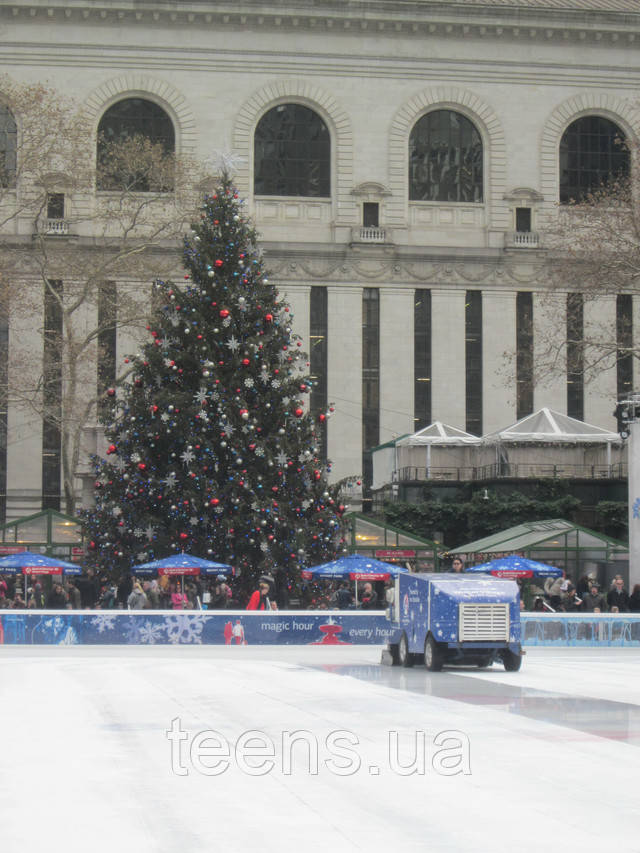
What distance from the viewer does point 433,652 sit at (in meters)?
22.9

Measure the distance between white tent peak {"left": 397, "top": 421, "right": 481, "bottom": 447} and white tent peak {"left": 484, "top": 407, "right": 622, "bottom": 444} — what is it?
1.65 meters

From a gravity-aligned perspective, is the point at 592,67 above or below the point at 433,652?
above

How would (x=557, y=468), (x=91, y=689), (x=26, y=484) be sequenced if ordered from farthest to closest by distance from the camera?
(x=26, y=484)
(x=557, y=468)
(x=91, y=689)

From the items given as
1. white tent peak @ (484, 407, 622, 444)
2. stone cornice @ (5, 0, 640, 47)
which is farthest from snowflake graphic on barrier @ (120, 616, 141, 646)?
stone cornice @ (5, 0, 640, 47)

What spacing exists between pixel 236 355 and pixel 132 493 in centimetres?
424

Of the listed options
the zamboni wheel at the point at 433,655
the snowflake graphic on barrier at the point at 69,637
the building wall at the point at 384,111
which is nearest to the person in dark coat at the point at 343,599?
the snowflake graphic on barrier at the point at 69,637

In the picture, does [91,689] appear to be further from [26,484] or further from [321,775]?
[26,484]

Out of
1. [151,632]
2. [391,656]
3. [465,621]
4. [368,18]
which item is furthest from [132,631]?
[368,18]

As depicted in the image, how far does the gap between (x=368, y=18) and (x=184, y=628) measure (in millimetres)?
41887

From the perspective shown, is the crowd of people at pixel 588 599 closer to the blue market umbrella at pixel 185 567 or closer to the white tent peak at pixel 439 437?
the blue market umbrella at pixel 185 567

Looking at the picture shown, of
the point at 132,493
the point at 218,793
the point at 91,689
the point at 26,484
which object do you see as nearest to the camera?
the point at 218,793

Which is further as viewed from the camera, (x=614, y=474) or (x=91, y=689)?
(x=614, y=474)

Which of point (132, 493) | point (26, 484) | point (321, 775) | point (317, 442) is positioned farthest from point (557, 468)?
point (321, 775)

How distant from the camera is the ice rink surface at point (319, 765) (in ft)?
27.2
